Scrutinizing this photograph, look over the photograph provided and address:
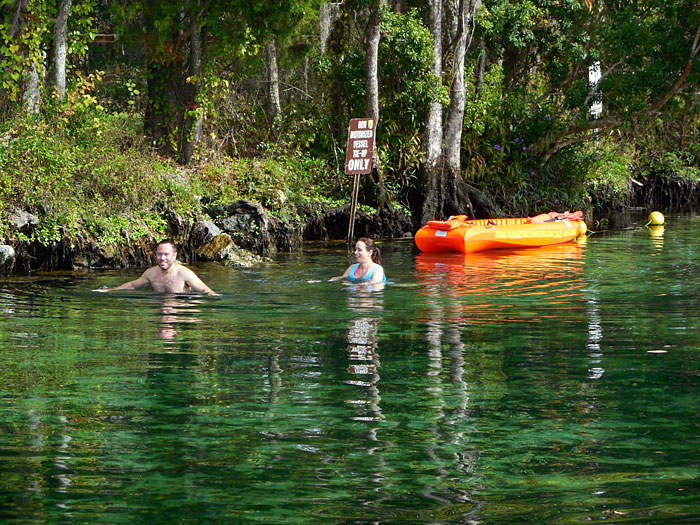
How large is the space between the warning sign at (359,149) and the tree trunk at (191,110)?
2.91 m

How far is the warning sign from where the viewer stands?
20.7 metres

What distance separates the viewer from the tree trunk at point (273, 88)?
2294 centimetres

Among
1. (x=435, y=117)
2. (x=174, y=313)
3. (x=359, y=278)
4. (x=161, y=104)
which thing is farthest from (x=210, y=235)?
(x=435, y=117)

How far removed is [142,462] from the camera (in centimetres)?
562

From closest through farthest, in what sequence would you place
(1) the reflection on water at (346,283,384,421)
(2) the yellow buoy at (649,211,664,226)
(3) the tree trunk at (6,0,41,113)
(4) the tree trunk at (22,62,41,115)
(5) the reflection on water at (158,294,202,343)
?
(1) the reflection on water at (346,283,384,421), (5) the reflection on water at (158,294,202,343), (3) the tree trunk at (6,0,41,113), (4) the tree trunk at (22,62,41,115), (2) the yellow buoy at (649,211,664,226)

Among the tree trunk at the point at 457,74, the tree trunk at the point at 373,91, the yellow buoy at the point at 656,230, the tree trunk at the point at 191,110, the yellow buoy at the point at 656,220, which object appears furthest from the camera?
the yellow buoy at the point at 656,220

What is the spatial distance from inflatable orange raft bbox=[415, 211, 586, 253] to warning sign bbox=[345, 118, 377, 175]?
2.01 m

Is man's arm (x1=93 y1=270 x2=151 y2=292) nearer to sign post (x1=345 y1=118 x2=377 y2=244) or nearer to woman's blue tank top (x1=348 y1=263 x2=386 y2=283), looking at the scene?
woman's blue tank top (x1=348 y1=263 x2=386 y2=283)

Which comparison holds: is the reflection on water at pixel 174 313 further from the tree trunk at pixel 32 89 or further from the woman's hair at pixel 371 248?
the tree trunk at pixel 32 89

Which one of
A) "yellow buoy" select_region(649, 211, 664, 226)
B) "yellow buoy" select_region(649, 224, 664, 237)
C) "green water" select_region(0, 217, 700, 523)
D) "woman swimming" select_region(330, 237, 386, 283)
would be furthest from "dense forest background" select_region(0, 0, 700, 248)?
"green water" select_region(0, 217, 700, 523)

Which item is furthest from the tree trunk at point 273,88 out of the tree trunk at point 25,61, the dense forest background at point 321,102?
the tree trunk at point 25,61

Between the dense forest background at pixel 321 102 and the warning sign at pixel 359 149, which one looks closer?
the dense forest background at pixel 321 102

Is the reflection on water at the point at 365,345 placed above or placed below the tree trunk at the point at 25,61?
below

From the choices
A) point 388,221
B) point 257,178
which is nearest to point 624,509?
point 257,178
